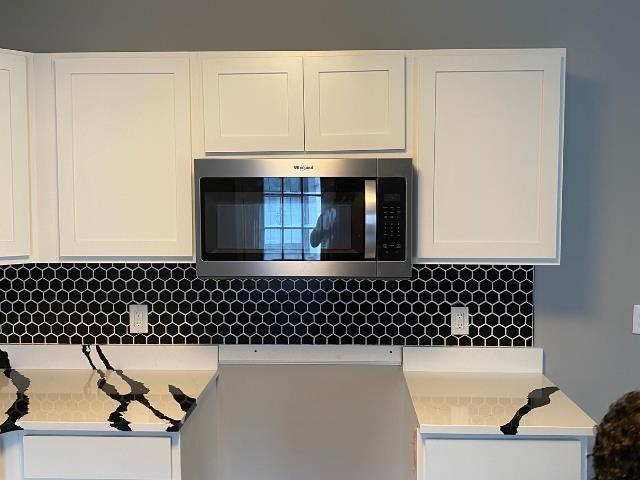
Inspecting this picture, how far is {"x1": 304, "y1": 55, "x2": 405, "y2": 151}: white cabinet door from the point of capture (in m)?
1.91

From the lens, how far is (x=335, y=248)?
74.7 inches

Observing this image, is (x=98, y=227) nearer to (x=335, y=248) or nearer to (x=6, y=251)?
(x=6, y=251)

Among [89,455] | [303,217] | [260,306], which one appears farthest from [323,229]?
[89,455]

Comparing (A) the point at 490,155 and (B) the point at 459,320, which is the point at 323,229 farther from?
(B) the point at 459,320

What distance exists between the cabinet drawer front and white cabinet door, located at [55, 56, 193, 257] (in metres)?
0.63

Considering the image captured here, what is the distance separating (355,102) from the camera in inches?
75.2

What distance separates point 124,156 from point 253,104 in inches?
19.3

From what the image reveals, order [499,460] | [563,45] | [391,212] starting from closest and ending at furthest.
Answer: [499,460] < [391,212] < [563,45]

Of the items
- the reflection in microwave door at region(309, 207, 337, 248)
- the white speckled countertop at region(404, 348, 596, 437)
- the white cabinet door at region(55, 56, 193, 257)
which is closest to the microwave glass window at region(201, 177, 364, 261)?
the reflection in microwave door at region(309, 207, 337, 248)

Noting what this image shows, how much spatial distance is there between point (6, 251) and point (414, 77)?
1.54 metres

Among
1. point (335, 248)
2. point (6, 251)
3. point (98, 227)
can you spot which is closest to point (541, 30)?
point (335, 248)

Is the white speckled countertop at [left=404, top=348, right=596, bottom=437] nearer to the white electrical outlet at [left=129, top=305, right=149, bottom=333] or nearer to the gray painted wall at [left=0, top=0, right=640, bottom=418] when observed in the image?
the gray painted wall at [left=0, top=0, right=640, bottom=418]

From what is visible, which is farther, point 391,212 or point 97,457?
point 391,212

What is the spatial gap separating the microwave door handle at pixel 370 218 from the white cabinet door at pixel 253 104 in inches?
10.9
